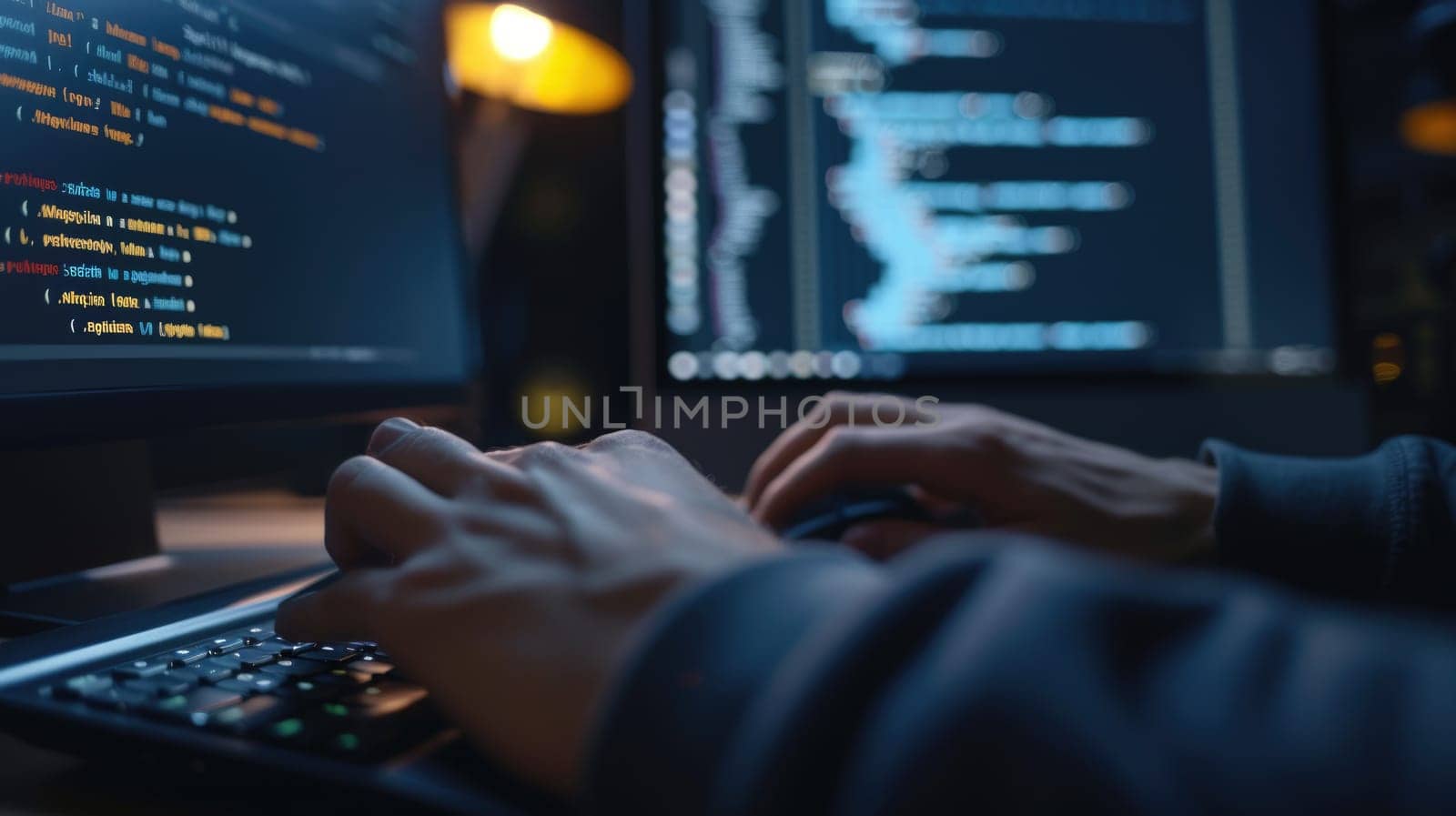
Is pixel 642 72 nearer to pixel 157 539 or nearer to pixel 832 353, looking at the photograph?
pixel 832 353

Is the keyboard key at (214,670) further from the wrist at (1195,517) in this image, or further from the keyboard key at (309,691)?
the wrist at (1195,517)

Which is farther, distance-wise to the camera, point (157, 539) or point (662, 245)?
point (662, 245)

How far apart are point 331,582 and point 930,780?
8.5 inches

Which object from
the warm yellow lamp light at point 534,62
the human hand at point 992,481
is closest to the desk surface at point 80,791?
the human hand at point 992,481

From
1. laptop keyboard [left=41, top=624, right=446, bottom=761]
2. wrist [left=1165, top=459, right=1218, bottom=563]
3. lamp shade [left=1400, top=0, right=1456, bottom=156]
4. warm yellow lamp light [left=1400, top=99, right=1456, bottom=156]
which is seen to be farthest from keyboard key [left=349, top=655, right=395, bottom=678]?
warm yellow lamp light [left=1400, top=99, right=1456, bottom=156]

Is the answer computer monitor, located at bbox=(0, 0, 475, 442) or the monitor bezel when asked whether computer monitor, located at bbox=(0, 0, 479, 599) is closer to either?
computer monitor, located at bbox=(0, 0, 475, 442)

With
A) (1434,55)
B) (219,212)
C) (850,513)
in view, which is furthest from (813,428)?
(1434,55)

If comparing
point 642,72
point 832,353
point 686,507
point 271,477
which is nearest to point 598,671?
point 686,507

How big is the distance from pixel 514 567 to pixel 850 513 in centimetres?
24

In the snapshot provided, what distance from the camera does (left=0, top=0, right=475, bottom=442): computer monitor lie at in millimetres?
332

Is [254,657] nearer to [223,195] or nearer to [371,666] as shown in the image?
[371,666]

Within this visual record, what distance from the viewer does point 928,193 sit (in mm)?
744

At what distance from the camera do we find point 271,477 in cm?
52

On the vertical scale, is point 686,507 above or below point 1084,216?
below
